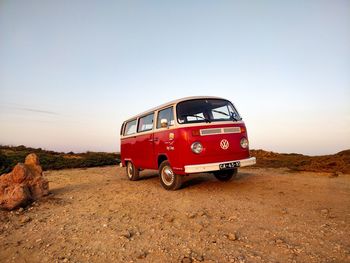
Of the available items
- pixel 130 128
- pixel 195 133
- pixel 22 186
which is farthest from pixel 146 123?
pixel 22 186

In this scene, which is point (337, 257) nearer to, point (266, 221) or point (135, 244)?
point (266, 221)

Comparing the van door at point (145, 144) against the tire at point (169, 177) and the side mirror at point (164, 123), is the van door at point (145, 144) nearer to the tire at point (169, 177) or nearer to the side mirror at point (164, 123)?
the tire at point (169, 177)

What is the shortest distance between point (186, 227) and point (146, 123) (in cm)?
502

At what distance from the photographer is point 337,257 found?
10.4 feet

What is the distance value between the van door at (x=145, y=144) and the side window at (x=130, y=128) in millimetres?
535

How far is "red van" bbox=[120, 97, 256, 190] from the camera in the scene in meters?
6.63

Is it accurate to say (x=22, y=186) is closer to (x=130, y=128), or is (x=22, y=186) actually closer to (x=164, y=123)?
(x=164, y=123)

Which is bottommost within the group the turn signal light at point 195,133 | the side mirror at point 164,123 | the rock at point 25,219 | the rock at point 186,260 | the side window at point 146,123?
the rock at point 186,260

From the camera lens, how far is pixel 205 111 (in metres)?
7.31

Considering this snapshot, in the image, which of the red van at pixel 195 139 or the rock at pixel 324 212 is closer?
the rock at pixel 324 212

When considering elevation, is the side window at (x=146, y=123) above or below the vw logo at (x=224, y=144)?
above

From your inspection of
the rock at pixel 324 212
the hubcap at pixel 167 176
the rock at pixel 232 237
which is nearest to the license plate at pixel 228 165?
the hubcap at pixel 167 176

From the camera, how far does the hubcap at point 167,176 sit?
737cm

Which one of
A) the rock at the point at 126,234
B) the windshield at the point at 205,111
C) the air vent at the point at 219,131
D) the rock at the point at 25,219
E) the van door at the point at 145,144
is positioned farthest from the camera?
Answer: the van door at the point at 145,144
